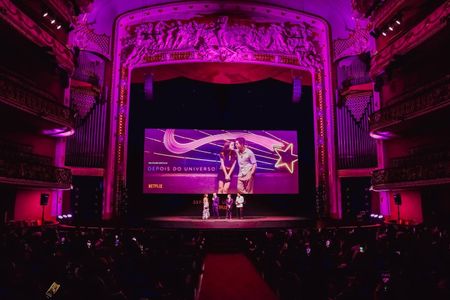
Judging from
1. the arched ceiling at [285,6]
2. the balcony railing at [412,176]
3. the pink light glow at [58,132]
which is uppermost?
the arched ceiling at [285,6]

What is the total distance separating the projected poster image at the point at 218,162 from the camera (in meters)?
18.9

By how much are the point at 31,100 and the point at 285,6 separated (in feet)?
44.4

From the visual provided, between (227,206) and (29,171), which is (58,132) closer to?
(29,171)

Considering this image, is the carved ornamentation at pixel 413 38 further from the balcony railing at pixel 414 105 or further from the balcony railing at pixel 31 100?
the balcony railing at pixel 31 100

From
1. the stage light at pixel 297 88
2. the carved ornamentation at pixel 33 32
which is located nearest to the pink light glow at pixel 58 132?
the carved ornamentation at pixel 33 32

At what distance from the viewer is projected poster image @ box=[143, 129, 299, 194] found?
62.1 feet

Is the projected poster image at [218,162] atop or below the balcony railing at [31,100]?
below

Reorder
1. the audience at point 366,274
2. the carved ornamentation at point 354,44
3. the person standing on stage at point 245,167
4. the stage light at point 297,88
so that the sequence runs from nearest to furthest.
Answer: the audience at point 366,274
the carved ornamentation at point 354,44
the stage light at point 297,88
the person standing on stage at point 245,167

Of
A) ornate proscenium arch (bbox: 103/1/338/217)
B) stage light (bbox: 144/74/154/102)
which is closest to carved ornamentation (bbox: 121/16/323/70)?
ornate proscenium arch (bbox: 103/1/338/217)

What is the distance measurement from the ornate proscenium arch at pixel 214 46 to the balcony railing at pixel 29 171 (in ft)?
11.8

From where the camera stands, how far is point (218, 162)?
19.2m

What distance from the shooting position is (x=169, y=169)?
18969 mm

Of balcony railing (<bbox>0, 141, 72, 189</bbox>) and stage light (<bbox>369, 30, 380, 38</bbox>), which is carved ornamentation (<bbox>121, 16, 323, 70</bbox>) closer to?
stage light (<bbox>369, 30, 380, 38</bbox>)

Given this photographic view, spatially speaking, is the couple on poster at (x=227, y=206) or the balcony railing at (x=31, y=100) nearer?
the balcony railing at (x=31, y=100)
